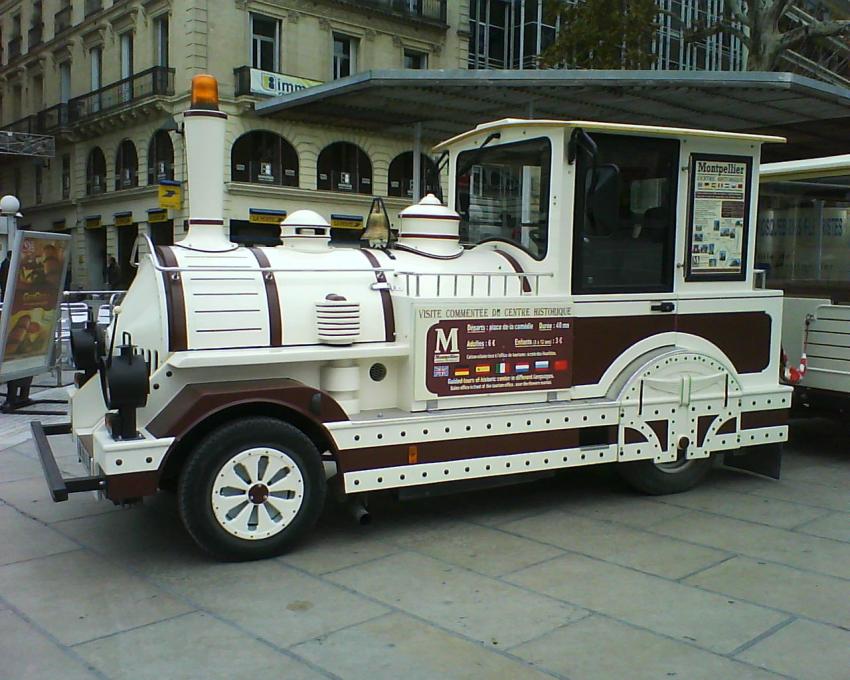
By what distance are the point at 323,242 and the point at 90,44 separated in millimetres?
32313

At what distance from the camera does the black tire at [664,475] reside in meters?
6.29

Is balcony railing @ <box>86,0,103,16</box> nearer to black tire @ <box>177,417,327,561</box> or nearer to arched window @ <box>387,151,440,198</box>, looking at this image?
arched window @ <box>387,151,440,198</box>

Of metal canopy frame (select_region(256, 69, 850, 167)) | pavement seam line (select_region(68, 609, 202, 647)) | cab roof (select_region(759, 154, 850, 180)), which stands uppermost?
metal canopy frame (select_region(256, 69, 850, 167))

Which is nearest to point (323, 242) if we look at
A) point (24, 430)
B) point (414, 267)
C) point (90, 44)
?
point (414, 267)

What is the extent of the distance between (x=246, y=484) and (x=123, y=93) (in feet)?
98.2

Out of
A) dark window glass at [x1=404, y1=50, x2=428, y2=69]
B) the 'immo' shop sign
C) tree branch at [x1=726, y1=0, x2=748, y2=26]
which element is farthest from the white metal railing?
dark window glass at [x1=404, y1=50, x2=428, y2=69]

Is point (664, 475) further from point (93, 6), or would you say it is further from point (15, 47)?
point (15, 47)

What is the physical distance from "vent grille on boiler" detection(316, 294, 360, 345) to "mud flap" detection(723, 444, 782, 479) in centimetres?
341

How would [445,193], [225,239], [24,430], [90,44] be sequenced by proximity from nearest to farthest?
[225,239] → [445,193] → [24,430] → [90,44]

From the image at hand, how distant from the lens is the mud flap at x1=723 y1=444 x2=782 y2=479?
6.81m

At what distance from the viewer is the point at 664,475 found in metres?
6.39

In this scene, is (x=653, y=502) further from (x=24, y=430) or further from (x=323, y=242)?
(x=24, y=430)

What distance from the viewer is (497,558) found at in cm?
505

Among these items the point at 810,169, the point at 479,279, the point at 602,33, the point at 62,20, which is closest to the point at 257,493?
the point at 479,279
